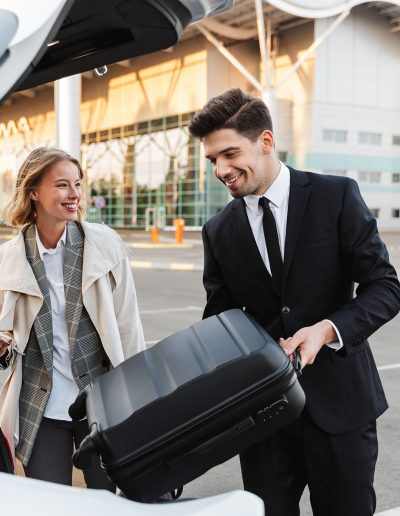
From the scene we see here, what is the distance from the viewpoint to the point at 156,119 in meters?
37.6

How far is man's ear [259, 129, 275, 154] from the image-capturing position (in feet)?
6.46

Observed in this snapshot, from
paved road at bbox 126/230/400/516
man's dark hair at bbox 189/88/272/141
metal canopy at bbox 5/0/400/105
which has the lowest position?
paved road at bbox 126/230/400/516

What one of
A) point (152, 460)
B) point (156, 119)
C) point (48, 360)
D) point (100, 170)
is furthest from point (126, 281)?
point (100, 170)

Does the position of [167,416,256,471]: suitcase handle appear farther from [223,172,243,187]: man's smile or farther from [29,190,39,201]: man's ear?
[29,190,39,201]: man's ear

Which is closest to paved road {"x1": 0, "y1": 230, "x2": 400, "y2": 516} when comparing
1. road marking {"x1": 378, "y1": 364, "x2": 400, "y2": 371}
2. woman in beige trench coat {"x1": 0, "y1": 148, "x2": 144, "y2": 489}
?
road marking {"x1": 378, "y1": 364, "x2": 400, "y2": 371}

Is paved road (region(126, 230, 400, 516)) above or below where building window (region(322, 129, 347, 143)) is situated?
below

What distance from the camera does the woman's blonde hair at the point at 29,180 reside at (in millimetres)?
2488

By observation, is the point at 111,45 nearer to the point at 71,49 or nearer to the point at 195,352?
the point at 71,49

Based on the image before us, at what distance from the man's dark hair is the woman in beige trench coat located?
750mm

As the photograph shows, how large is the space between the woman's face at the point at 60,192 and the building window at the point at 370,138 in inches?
1313

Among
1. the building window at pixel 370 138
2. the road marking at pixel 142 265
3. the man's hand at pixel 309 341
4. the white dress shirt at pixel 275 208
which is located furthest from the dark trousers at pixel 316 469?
the building window at pixel 370 138

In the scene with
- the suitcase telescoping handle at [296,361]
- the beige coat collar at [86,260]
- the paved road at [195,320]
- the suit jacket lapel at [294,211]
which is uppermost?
the suit jacket lapel at [294,211]

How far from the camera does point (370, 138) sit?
3453 centimetres

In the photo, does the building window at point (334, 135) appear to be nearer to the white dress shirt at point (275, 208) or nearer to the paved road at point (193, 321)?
the paved road at point (193, 321)
